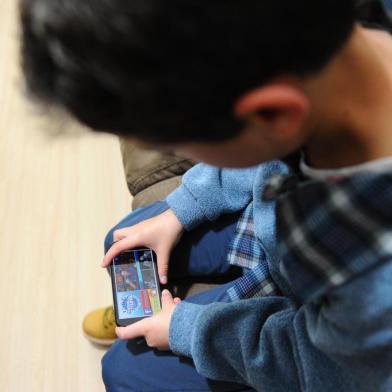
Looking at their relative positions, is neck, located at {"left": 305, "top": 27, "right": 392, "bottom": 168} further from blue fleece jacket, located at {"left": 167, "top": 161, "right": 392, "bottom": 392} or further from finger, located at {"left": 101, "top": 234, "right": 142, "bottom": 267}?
finger, located at {"left": 101, "top": 234, "right": 142, "bottom": 267}

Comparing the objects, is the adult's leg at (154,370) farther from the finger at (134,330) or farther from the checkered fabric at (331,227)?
the checkered fabric at (331,227)

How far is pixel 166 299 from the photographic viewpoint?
79cm

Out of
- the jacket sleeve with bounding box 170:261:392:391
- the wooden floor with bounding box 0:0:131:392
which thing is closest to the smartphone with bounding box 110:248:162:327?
the jacket sleeve with bounding box 170:261:392:391

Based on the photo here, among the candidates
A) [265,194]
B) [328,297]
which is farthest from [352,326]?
[265,194]

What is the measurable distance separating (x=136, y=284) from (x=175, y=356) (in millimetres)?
155

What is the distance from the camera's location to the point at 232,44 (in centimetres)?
33

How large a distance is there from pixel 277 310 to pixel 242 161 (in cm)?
31

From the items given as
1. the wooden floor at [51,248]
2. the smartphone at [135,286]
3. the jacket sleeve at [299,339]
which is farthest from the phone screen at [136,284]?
the wooden floor at [51,248]

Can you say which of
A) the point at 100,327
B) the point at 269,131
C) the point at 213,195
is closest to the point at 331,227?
the point at 269,131

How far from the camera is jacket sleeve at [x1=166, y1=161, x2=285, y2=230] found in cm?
79

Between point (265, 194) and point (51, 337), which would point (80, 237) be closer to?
point (51, 337)

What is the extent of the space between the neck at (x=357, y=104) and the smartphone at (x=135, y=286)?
454mm

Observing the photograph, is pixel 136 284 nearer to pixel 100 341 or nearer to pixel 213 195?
pixel 213 195

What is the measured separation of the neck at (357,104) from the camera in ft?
1.40
